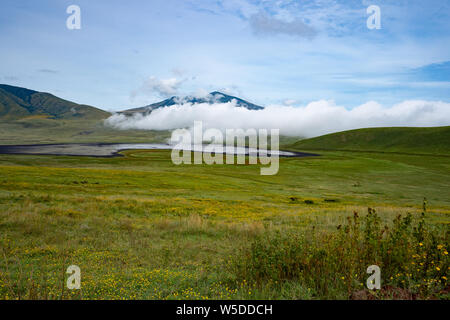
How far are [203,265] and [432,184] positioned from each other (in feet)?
234

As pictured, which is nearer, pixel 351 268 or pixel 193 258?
pixel 351 268

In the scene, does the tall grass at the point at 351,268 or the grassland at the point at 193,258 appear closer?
the tall grass at the point at 351,268

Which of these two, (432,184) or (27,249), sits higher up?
(27,249)

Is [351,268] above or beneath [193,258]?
above

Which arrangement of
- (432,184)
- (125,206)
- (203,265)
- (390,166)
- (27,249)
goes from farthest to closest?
(390,166) < (432,184) < (125,206) < (27,249) < (203,265)

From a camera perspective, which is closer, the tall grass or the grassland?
the tall grass
